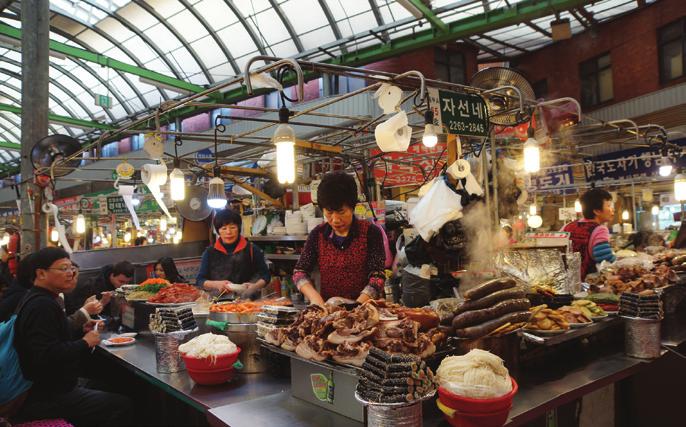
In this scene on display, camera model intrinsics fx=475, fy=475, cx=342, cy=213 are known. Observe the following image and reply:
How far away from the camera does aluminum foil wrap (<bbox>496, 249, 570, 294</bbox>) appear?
416cm

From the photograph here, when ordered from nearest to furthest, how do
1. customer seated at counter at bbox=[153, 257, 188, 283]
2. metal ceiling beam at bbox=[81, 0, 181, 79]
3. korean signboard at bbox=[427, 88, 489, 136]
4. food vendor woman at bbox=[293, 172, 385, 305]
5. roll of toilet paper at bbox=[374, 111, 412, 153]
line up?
roll of toilet paper at bbox=[374, 111, 412, 153] < food vendor woman at bbox=[293, 172, 385, 305] < korean signboard at bbox=[427, 88, 489, 136] < customer seated at counter at bbox=[153, 257, 188, 283] < metal ceiling beam at bbox=[81, 0, 181, 79]

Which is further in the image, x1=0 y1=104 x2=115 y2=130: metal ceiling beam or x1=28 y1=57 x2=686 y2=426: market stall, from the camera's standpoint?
x1=0 y1=104 x2=115 y2=130: metal ceiling beam

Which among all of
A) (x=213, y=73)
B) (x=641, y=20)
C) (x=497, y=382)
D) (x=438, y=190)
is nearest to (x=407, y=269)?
(x=438, y=190)

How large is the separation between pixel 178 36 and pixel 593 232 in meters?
14.8

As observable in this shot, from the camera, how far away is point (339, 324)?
8.09 ft

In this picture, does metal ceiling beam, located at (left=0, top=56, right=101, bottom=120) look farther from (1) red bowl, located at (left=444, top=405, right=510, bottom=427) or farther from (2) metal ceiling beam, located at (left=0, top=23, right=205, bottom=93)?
(1) red bowl, located at (left=444, top=405, right=510, bottom=427)

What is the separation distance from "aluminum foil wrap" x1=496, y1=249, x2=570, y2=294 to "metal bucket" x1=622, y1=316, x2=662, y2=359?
80 centimetres

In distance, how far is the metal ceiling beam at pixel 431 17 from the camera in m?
10.7

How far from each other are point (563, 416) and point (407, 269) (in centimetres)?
277

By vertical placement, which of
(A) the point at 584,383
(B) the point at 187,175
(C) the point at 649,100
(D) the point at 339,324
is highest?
(C) the point at 649,100

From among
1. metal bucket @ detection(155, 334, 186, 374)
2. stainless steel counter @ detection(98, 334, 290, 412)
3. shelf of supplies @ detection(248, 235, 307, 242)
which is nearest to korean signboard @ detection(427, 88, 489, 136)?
stainless steel counter @ detection(98, 334, 290, 412)

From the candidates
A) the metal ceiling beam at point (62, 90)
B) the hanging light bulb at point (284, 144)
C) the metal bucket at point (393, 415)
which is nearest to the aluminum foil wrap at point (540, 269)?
the hanging light bulb at point (284, 144)

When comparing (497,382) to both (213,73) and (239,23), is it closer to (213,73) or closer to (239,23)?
(239,23)

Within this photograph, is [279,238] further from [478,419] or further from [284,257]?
[478,419]
